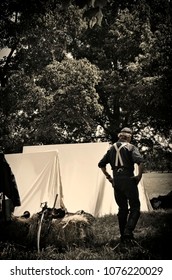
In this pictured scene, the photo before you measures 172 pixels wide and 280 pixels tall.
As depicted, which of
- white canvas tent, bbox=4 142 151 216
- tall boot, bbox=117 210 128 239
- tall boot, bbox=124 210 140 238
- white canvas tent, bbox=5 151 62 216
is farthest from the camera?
white canvas tent, bbox=5 151 62 216

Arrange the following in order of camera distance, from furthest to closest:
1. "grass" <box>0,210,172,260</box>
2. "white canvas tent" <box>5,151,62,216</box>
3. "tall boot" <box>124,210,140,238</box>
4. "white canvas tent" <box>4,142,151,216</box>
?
"white canvas tent" <box>5,151,62,216</box> < "white canvas tent" <box>4,142,151,216</box> < "tall boot" <box>124,210,140,238</box> < "grass" <box>0,210,172,260</box>

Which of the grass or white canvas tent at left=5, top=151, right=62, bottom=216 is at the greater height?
white canvas tent at left=5, top=151, right=62, bottom=216

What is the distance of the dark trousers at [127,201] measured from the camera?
4.17 metres

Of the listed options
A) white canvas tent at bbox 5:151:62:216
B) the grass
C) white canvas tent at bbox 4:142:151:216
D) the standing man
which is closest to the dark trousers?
the standing man

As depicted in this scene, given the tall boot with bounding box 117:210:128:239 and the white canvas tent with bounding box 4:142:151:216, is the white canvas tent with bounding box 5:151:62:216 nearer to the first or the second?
the white canvas tent with bounding box 4:142:151:216

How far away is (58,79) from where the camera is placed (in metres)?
5.02

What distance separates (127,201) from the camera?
4277 millimetres

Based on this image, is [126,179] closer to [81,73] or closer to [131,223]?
[131,223]

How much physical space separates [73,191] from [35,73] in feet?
7.33

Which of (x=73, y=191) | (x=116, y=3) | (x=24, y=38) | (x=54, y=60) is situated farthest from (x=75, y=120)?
(x=73, y=191)

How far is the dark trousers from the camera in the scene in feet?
13.7

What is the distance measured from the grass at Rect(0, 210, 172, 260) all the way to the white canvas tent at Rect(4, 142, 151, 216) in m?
1.55

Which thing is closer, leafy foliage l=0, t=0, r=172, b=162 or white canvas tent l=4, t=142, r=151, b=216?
leafy foliage l=0, t=0, r=172, b=162

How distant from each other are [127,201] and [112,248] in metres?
0.58
